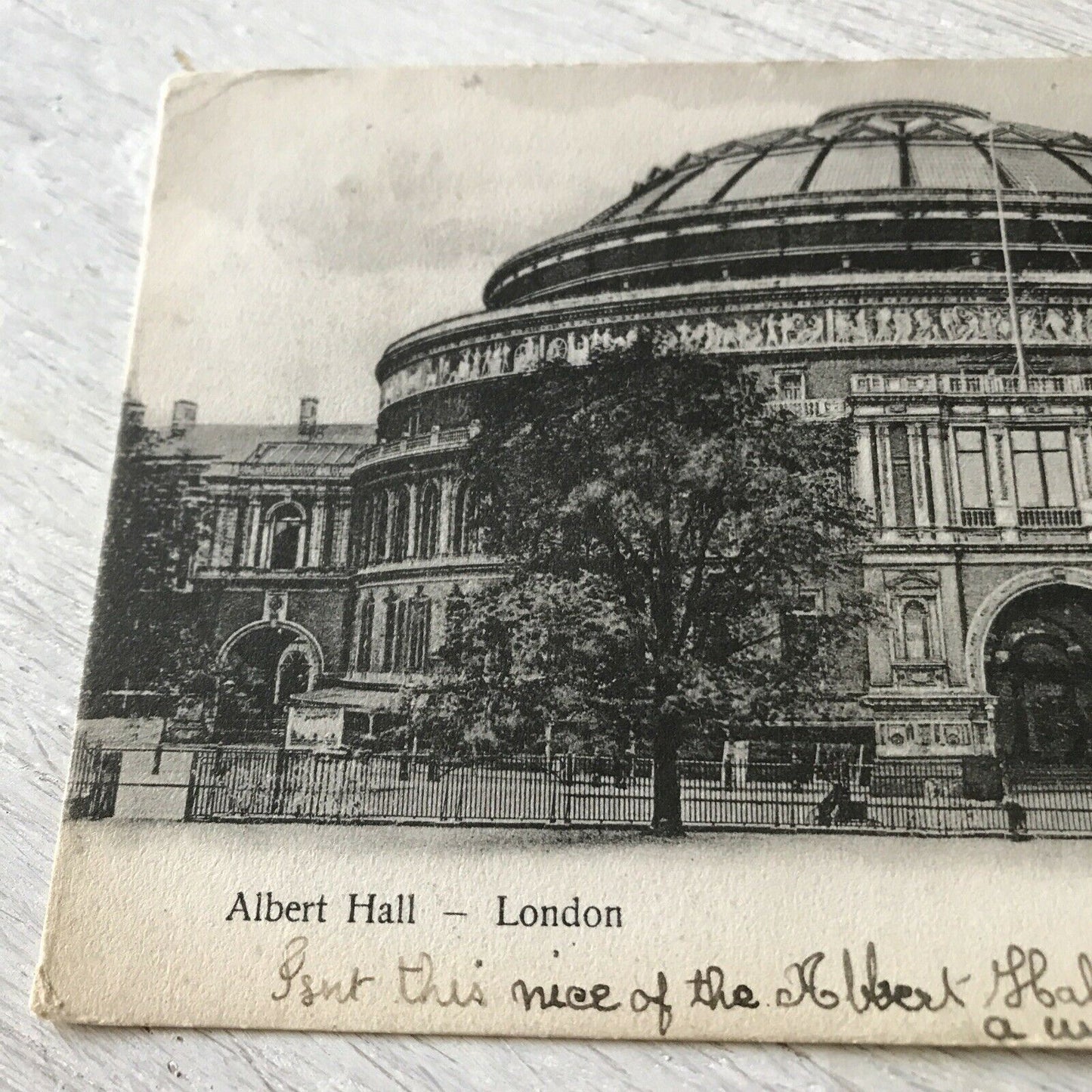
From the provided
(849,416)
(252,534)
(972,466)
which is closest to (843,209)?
(849,416)

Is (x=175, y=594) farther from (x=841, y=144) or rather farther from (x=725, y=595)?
(x=841, y=144)

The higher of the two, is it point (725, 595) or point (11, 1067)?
point (725, 595)

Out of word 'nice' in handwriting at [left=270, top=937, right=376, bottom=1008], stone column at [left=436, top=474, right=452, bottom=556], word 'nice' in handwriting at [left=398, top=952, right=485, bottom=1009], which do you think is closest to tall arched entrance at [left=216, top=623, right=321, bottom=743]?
stone column at [left=436, top=474, right=452, bottom=556]

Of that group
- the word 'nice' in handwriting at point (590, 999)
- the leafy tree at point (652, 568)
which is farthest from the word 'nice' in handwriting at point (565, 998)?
the leafy tree at point (652, 568)

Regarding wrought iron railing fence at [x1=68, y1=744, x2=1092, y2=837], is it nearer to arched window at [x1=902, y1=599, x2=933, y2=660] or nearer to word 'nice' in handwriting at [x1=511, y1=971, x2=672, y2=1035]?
arched window at [x1=902, y1=599, x2=933, y2=660]

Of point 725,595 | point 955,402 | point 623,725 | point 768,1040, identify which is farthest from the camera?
point 955,402

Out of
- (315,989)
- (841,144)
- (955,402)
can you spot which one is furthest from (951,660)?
(315,989)

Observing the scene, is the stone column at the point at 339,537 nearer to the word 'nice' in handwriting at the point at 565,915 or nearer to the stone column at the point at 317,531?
the stone column at the point at 317,531
